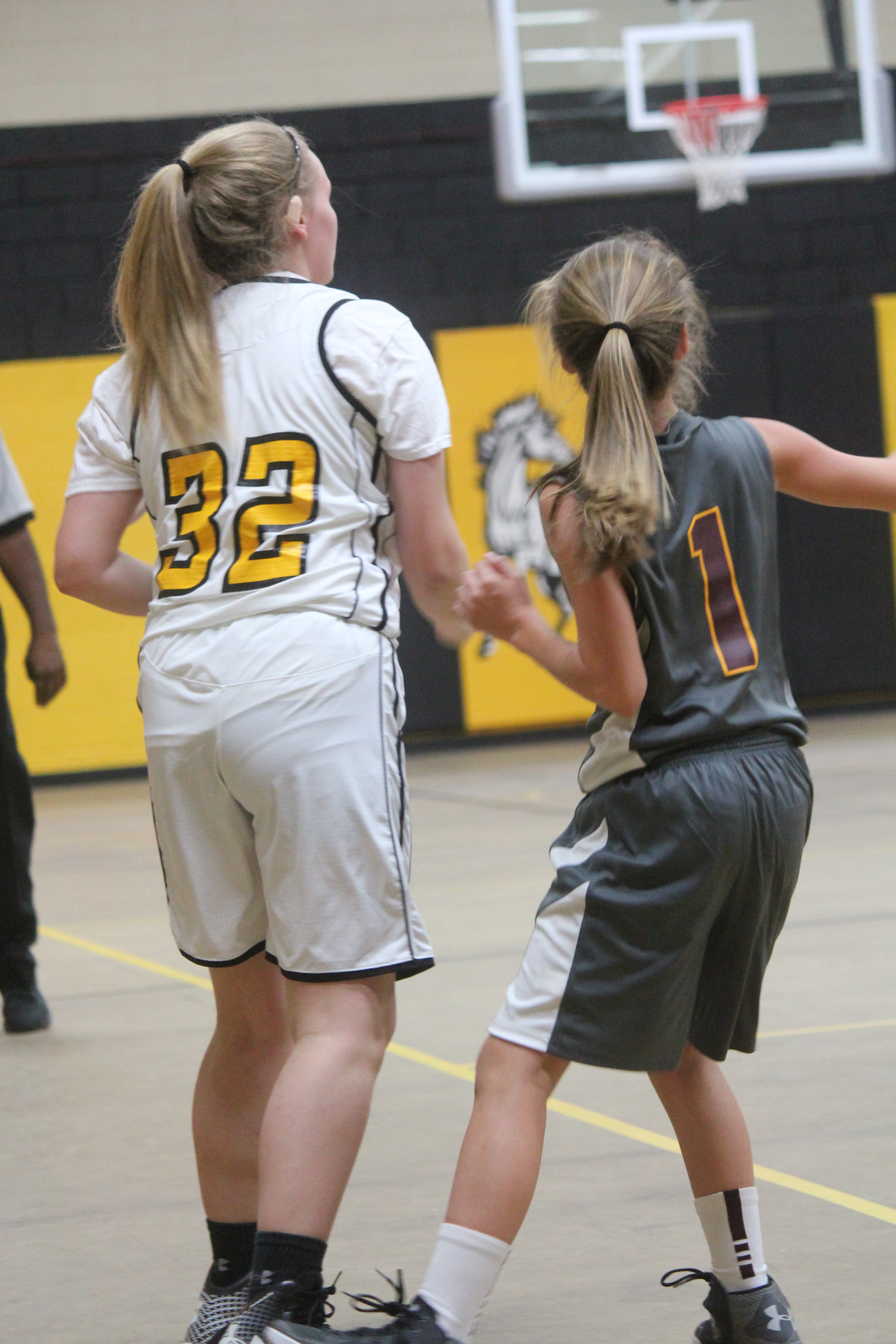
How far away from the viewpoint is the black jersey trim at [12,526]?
155 inches

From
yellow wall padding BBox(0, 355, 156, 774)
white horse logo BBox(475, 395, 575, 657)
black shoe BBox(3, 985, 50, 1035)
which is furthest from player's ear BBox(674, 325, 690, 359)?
white horse logo BBox(475, 395, 575, 657)

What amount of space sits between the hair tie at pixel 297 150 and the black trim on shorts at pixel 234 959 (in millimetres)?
916

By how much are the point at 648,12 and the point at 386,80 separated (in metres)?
1.82

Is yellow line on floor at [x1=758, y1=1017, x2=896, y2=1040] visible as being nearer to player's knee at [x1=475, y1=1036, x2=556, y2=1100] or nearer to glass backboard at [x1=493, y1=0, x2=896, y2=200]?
player's knee at [x1=475, y1=1036, x2=556, y2=1100]

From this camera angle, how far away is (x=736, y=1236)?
1940 mm

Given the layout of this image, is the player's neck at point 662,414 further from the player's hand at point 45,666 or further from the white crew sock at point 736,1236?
the player's hand at point 45,666

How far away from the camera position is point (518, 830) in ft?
21.9

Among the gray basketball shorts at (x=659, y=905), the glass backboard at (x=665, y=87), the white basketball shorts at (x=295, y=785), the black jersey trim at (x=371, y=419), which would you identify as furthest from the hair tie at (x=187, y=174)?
the glass backboard at (x=665, y=87)

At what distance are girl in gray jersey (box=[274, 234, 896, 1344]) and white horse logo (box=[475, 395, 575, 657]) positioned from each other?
7.92 meters

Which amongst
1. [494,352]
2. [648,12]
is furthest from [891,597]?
[648,12]

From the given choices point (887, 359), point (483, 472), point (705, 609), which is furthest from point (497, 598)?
point (887, 359)

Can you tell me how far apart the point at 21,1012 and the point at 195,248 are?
2448mm

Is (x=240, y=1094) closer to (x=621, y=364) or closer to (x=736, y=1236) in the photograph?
(x=736, y=1236)

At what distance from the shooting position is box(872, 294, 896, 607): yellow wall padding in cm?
1023
